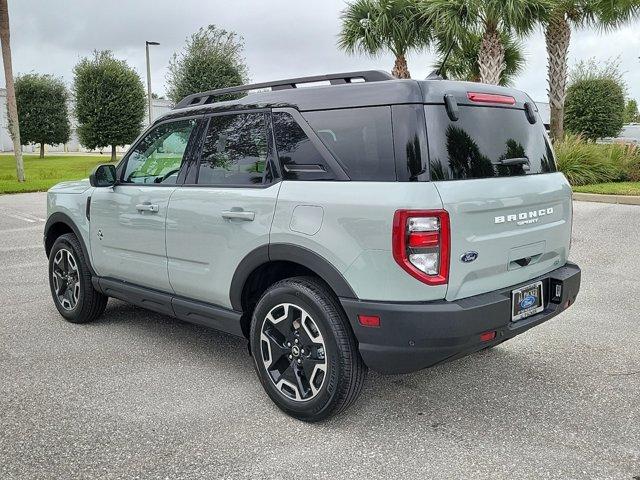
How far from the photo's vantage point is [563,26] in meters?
19.0

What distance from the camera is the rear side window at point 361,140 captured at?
3033 mm

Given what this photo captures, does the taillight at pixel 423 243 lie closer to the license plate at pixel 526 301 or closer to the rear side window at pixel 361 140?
the rear side window at pixel 361 140

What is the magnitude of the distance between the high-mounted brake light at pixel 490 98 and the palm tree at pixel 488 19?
1444cm

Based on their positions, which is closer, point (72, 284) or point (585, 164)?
point (72, 284)

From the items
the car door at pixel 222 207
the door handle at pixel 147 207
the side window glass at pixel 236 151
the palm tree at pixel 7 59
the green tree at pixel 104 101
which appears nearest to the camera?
the car door at pixel 222 207

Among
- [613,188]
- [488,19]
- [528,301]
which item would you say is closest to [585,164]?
[613,188]

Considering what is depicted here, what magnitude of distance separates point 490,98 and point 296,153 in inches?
44.3

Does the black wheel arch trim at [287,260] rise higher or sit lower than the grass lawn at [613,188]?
lower

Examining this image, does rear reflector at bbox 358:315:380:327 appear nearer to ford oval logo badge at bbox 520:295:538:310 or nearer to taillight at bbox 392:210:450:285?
taillight at bbox 392:210:450:285

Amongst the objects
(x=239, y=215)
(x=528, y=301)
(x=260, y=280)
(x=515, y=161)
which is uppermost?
(x=515, y=161)

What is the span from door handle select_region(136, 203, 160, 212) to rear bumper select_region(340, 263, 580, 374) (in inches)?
67.0

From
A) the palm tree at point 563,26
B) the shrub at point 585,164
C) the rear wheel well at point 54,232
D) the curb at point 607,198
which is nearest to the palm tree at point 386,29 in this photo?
the palm tree at point 563,26

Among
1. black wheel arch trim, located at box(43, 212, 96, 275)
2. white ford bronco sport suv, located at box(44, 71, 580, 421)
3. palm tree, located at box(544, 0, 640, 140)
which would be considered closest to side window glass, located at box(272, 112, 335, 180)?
white ford bronco sport suv, located at box(44, 71, 580, 421)

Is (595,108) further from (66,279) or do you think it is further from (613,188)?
(66,279)
